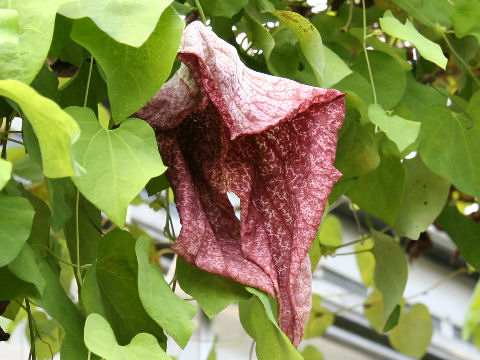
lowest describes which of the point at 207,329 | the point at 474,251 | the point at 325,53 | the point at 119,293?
the point at 207,329

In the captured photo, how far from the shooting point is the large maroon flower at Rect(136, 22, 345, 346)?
55 centimetres

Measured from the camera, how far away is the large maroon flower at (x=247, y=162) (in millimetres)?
550

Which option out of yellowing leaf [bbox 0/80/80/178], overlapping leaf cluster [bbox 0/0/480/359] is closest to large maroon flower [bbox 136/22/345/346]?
overlapping leaf cluster [bbox 0/0/480/359]

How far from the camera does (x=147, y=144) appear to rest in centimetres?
51

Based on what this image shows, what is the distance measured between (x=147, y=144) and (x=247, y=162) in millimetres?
93

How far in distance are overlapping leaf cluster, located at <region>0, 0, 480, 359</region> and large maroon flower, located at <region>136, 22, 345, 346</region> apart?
2cm

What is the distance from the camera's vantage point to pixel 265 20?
750 mm

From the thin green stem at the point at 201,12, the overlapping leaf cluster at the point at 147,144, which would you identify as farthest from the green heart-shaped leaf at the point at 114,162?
the thin green stem at the point at 201,12

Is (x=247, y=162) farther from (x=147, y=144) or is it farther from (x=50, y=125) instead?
(x=50, y=125)

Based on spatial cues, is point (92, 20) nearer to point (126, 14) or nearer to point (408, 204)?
point (126, 14)

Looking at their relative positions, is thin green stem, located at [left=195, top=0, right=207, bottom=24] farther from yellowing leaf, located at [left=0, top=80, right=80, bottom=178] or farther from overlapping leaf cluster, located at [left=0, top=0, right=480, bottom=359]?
yellowing leaf, located at [left=0, top=80, right=80, bottom=178]

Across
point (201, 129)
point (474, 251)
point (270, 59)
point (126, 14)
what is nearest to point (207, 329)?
point (474, 251)

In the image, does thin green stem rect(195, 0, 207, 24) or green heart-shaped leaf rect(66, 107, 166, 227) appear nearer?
green heart-shaped leaf rect(66, 107, 166, 227)

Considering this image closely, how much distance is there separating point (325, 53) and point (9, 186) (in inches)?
10.3
